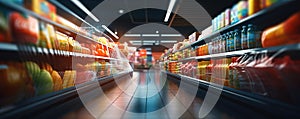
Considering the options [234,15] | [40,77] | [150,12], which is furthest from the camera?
[150,12]

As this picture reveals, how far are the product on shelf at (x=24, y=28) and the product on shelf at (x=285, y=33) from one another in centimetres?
163

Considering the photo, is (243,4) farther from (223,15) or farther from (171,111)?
(171,111)

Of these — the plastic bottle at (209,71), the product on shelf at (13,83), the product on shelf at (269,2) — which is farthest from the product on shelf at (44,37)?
the plastic bottle at (209,71)

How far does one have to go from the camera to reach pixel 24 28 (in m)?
1.41

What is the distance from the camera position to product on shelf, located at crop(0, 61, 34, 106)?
1.34 meters

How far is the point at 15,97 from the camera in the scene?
1422mm

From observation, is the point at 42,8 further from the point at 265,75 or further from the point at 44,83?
the point at 265,75

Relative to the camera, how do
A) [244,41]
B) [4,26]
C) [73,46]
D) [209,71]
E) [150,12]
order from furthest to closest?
[150,12]
[209,71]
[73,46]
[244,41]
[4,26]

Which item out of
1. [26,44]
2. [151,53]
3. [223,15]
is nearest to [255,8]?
[223,15]

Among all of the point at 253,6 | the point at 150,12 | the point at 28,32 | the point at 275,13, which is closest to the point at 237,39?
the point at 253,6

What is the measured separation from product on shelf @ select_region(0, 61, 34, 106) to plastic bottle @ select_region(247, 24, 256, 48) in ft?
6.07

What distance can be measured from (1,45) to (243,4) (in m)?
1.89

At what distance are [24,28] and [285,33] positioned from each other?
164 cm

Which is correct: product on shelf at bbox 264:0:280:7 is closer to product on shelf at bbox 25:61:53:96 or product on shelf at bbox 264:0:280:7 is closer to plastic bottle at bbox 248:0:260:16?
plastic bottle at bbox 248:0:260:16
